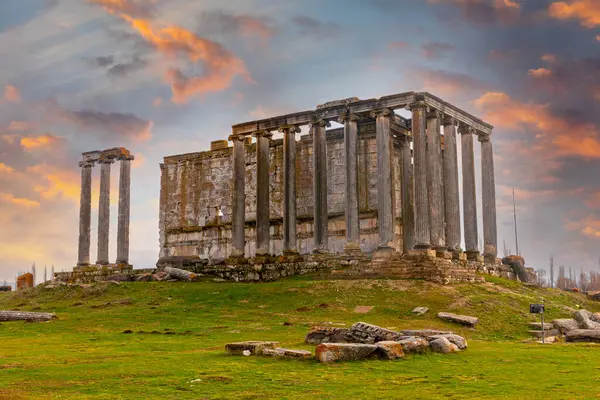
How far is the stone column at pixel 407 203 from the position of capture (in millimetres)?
46562

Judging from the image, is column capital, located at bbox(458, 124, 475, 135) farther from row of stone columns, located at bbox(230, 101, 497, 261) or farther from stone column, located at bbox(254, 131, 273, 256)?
stone column, located at bbox(254, 131, 273, 256)

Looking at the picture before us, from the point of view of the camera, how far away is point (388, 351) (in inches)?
666

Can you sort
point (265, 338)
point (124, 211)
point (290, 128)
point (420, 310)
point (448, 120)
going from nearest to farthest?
point (265, 338) < point (420, 310) < point (448, 120) < point (290, 128) < point (124, 211)

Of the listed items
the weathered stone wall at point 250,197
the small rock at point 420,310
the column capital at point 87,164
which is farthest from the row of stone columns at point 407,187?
the column capital at point 87,164

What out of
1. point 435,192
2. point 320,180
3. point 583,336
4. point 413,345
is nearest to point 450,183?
point 435,192

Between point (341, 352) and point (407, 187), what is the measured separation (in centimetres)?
3131

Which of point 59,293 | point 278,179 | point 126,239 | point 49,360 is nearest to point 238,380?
point 49,360

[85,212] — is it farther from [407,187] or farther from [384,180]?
[384,180]

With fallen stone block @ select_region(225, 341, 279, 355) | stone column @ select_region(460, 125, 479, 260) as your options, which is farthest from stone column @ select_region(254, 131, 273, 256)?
fallen stone block @ select_region(225, 341, 279, 355)

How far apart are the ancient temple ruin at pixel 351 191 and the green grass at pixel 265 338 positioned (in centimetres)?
437

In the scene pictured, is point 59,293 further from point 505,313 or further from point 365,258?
point 505,313

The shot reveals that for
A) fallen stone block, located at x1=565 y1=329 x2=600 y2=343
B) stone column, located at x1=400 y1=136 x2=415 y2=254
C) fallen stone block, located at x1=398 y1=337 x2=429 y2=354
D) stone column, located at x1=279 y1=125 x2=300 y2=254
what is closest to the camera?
fallen stone block, located at x1=398 y1=337 x2=429 y2=354

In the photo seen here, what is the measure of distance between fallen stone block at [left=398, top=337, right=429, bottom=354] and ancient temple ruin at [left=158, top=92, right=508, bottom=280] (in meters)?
18.9

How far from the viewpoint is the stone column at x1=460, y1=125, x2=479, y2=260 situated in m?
46.4
